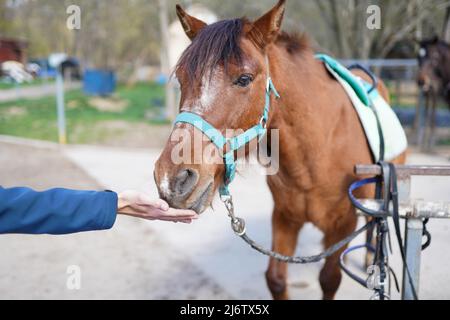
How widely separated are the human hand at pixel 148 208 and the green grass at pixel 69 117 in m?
9.14

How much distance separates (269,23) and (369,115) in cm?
109

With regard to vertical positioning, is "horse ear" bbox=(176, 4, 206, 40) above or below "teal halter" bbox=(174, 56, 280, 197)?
above

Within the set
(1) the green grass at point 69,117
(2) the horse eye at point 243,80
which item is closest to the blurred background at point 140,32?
(1) the green grass at point 69,117

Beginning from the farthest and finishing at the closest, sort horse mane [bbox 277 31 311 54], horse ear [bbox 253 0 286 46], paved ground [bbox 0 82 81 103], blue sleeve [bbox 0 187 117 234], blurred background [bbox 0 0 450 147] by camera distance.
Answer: paved ground [bbox 0 82 81 103] < blurred background [bbox 0 0 450 147] < horse mane [bbox 277 31 311 54] < horse ear [bbox 253 0 286 46] < blue sleeve [bbox 0 187 117 234]

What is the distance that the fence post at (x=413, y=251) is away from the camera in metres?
1.83

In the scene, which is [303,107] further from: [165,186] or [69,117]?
[69,117]

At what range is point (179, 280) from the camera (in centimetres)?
366

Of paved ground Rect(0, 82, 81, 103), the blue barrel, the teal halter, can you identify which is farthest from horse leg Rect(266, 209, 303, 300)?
the blue barrel

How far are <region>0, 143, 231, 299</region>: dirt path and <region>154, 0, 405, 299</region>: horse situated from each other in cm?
117

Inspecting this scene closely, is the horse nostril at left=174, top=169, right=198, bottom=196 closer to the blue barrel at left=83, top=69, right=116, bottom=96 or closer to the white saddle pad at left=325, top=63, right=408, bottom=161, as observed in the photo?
the white saddle pad at left=325, top=63, right=408, bottom=161

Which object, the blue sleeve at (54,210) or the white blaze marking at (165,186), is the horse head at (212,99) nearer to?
the white blaze marking at (165,186)

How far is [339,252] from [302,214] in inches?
18.6

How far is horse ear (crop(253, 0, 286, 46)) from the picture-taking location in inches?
71.2

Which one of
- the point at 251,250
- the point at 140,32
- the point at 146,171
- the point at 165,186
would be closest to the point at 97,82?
the point at 140,32
